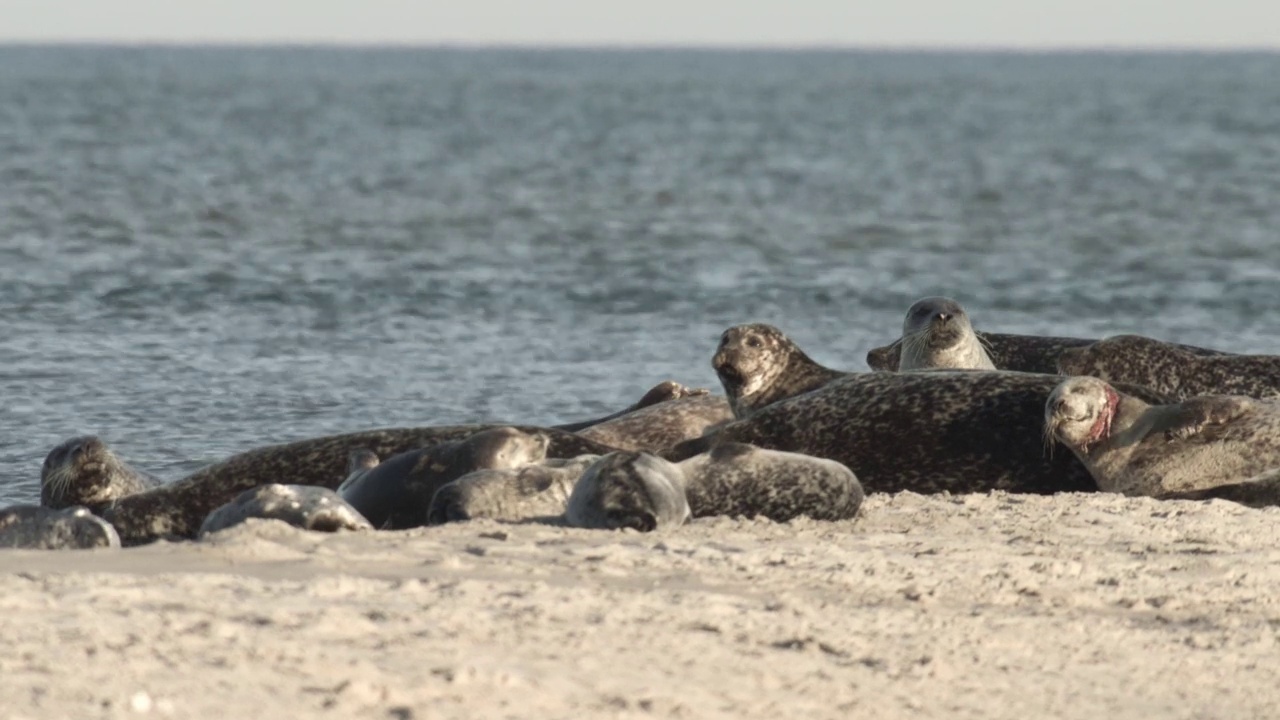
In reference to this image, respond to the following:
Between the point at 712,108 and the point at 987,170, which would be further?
the point at 712,108

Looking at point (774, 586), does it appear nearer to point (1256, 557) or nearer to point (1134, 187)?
point (1256, 557)

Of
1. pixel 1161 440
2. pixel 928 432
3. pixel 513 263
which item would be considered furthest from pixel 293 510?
pixel 513 263

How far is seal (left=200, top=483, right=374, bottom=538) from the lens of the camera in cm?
610

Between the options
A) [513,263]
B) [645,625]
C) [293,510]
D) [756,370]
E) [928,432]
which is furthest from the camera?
[513,263]

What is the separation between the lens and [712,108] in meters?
73.8

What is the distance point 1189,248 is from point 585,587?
16763 millimetres

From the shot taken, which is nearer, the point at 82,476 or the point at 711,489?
the point at 711,489

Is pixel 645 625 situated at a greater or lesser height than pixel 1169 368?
greater

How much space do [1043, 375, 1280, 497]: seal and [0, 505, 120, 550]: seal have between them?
340cm

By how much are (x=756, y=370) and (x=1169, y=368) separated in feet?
6.55

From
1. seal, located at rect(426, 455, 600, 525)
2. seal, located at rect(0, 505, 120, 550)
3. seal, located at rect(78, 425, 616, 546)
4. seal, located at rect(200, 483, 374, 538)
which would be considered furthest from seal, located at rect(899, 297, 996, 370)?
seal, located at rect(0, 505, 120, 550)

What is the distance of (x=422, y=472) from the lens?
6.99 metres

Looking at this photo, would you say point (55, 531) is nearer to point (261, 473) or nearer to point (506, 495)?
point (506, 495)

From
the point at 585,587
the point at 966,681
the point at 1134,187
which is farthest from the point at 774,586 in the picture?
the point at 1134,187
